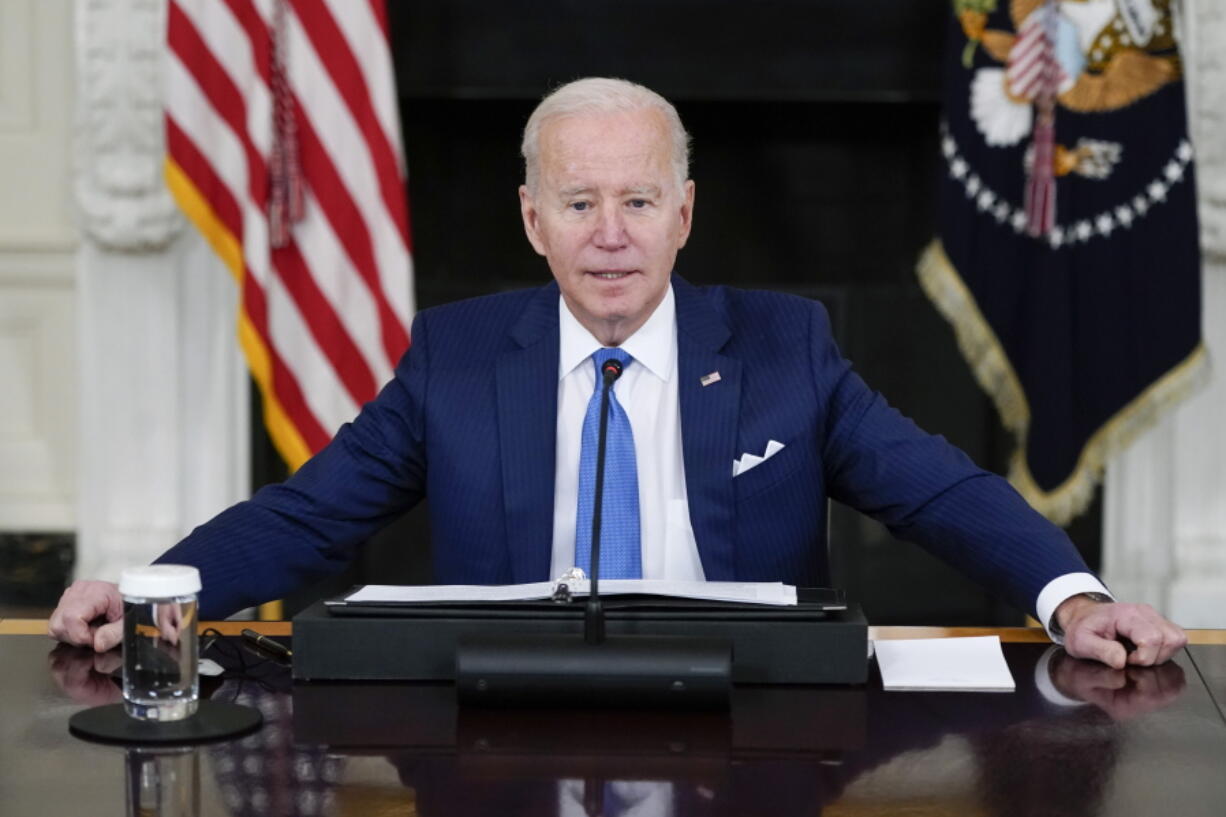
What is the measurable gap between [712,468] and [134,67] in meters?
2.37

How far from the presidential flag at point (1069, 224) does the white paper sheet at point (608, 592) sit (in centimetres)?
220

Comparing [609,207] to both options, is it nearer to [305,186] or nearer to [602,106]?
[602,106]

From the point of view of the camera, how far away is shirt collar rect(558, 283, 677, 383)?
233 cm

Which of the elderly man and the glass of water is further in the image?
the elderly man

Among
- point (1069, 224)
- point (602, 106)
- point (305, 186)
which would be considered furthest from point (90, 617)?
point (1069, 224)

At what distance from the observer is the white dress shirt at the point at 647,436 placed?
2279 millimetres

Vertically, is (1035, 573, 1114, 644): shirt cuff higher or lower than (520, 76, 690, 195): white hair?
lower

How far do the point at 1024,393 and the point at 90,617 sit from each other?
2.50 m

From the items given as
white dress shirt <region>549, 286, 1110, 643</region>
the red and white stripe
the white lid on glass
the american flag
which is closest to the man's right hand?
the white lid on glass

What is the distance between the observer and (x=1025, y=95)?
382 cm

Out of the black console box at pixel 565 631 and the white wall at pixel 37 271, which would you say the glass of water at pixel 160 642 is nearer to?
the black console box at pixel 565 631

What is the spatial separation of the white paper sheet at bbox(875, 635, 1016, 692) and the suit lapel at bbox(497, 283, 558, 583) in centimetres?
53

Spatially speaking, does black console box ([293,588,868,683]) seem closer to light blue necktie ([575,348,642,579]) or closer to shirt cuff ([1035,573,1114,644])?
shirt cuff ([1035,573,1114,644])

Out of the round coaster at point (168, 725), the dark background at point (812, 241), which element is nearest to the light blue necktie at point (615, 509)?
the round coaster at point (168, 725)
